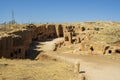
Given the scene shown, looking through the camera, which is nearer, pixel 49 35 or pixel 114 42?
pixel 114 42

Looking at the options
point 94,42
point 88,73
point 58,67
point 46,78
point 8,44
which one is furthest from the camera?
point 94,42

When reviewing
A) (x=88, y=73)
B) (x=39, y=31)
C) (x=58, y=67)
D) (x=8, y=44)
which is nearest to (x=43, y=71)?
(x=58, y=67)

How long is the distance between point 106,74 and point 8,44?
550 inches

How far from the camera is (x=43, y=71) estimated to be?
1683cm

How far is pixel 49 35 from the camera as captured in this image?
6575cm

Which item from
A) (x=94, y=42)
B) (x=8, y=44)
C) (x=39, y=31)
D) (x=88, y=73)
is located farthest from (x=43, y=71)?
(x=39, y=31)

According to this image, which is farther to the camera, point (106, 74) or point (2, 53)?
point (2, 53)

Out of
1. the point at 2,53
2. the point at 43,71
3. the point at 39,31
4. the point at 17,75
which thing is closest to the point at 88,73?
the point at 43,71

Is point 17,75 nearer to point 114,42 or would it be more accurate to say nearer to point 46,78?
point 46,78

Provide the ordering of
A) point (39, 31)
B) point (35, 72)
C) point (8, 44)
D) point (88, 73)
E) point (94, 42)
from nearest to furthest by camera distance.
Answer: point (35, 72)
point (88, 73)
point (8, 44)
point (94, 42)
point (39, 31)

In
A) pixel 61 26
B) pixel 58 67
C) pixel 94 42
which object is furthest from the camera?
pixel 61 26

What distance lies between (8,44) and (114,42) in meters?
14.4

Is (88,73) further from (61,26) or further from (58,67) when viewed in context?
(61,26)

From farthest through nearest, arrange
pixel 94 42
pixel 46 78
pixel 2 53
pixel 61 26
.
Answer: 1. pixel 61 26
2. pixel 94 42
3. pixel 2 53
4. pixel 46 78
